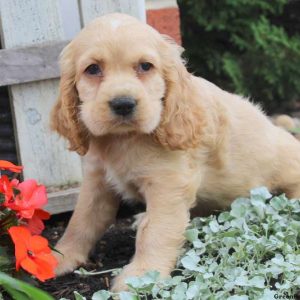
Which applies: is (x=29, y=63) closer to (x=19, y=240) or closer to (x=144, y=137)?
(x=144, y=137)

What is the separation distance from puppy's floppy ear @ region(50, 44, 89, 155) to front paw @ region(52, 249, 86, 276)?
0.57 metres

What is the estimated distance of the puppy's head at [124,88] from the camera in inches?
128

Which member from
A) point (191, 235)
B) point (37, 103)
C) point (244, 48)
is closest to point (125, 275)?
point (191, 235)

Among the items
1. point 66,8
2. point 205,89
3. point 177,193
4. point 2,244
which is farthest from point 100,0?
point 2,244

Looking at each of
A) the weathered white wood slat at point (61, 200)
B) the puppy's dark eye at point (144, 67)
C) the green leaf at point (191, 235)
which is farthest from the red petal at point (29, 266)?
the weathered white wood slat at point (61, 200)

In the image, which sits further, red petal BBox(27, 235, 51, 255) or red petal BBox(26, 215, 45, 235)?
red petal BBox(26, 215, 45, 235)

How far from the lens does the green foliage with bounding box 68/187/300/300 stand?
313 cm

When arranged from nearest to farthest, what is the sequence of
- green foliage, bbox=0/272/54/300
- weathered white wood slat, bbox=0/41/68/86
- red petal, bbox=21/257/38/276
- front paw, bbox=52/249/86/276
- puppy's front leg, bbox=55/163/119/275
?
green foliage, bbox=0/272/54/300 → red petal, bbox=21/257/38/276 → front paw, bbox=52/249/86/276 → puppy's front leg, bbox=55/163/119/275 → weathered white wood slat, bbox=0/41/68/86

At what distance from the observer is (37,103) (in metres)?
4.47

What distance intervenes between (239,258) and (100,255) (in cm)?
94

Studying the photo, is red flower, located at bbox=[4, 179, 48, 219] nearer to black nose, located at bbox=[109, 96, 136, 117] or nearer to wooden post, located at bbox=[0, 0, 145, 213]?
black nose, located at bbox=[109, 96, 136, 117]
